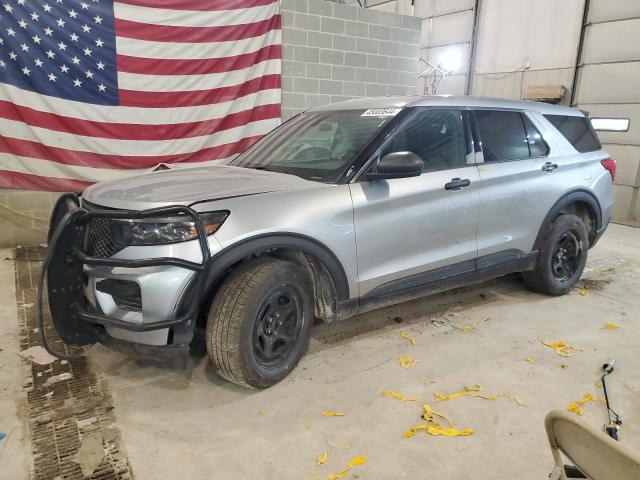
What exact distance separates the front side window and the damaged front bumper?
1.45m

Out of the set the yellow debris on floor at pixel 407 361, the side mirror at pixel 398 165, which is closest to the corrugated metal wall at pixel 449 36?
the side mirror at pixel 398 165

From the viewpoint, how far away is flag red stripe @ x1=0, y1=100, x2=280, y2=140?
5125mm

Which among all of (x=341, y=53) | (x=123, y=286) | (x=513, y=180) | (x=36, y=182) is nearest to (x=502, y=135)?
(x=513, y=180)

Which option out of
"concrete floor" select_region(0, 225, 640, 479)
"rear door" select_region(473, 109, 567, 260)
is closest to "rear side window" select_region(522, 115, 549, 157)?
"rear door" select_region(473, 109, 567, 260)

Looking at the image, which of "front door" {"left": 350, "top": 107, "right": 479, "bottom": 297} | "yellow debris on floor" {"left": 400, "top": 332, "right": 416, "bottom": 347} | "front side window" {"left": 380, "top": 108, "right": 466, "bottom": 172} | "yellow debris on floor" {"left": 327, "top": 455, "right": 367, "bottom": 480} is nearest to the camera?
"yellow debris on floor" {"left": 327, "top": 455, "right": 367, "bottom": 480}

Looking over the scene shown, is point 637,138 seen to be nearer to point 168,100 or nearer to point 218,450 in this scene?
point 168,100

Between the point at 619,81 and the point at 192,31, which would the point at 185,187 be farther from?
the point at 619,81

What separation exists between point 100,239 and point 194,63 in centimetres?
394

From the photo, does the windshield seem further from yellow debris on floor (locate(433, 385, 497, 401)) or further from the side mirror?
yellow debris on floor (locate(433, 385, 497, 401))

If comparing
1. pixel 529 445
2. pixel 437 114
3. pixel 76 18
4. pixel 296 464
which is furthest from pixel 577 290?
pixel 76 18

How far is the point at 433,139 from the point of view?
3326 millimetres

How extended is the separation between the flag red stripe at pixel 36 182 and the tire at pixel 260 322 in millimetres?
3795

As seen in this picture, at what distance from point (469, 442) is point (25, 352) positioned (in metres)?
2.75

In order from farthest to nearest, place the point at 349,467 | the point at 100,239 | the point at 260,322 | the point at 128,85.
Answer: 1. the point at 128,85
2. the point at 260,322
3. the point at 100,239
4. the point at 349,467
